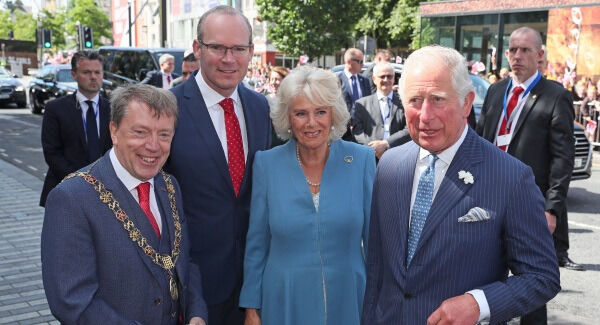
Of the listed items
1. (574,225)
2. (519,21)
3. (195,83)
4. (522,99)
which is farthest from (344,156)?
(519,21)

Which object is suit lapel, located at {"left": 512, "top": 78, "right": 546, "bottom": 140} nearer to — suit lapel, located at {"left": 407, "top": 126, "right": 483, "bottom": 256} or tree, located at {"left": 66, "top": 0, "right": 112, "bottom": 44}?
suit lapel, located at {"left": 407, "top": 126, "right": 483, "bottom": 256}

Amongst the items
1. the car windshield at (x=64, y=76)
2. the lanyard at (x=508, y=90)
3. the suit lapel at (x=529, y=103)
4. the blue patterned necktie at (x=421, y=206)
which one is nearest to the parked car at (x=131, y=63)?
the car windshield at (x=64, y=76)

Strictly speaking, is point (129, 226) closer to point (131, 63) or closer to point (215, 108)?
point (215, 108)

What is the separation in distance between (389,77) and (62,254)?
17.6 ft

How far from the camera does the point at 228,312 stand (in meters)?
3.14

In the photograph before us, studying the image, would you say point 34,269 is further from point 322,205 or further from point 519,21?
point 519,21

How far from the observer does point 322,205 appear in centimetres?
285

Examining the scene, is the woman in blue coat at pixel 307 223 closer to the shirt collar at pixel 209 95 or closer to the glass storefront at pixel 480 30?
the shirt collar at pixel 209 95

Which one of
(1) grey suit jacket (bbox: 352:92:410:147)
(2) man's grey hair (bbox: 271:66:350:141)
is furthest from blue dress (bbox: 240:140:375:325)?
(1) grey suit jacket (bbox: 352:92:410:147)

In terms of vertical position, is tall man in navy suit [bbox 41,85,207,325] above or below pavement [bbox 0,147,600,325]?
above

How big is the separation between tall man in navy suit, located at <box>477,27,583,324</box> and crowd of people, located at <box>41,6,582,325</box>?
0.04ft

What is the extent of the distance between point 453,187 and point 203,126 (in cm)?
150

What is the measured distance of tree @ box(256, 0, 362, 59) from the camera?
109ft

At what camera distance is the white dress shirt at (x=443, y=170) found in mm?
1863
